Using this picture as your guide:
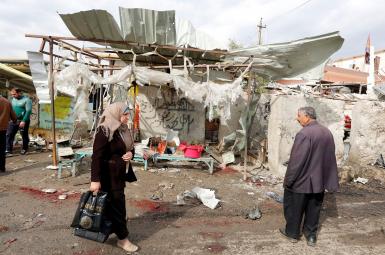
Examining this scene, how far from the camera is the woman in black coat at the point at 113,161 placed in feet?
11.0

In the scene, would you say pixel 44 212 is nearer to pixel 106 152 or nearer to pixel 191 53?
pixel 106 152

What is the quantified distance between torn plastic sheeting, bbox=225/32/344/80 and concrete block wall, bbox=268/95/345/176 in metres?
0.72

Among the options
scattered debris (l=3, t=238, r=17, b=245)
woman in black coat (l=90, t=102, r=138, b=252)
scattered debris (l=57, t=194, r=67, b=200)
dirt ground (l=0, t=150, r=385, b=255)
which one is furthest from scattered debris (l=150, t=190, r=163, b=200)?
scattered debris (l=3, t=238, r=17, b=245)

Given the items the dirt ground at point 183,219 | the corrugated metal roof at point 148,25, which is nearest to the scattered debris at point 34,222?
the dirt ground at point 183,219

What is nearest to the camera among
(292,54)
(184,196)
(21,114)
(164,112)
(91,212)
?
(91,212)

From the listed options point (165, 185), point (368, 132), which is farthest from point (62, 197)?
point (368, 132)

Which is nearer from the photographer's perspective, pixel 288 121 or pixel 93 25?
pixel 93 25

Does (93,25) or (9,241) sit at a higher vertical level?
(93,25)

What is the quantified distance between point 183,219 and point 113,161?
1.88 metres

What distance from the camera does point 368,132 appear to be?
840 centimetres

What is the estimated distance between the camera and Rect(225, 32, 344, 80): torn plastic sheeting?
6.46 metres

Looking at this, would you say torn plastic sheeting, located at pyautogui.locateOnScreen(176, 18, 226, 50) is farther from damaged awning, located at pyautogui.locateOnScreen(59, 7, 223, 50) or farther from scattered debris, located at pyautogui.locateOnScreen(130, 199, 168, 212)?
scattered debris, located at pyautogui.locateOnScreen(130, 199, 168, 212)

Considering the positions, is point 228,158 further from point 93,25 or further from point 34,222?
point 34,222

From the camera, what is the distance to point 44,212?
A: 189 inches
